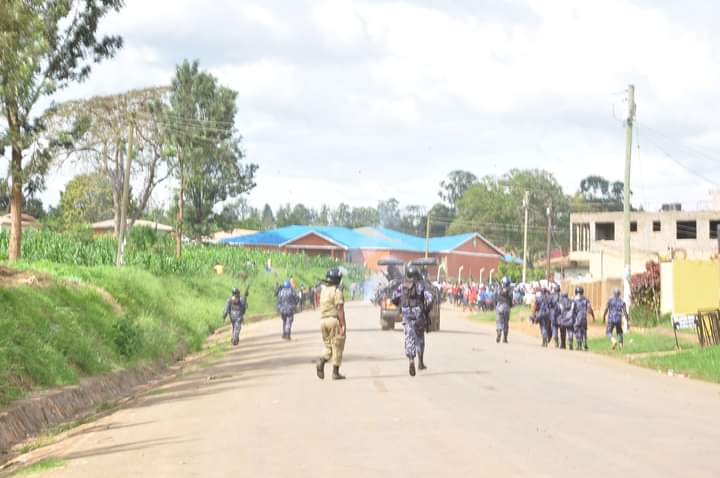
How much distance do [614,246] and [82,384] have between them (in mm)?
57189

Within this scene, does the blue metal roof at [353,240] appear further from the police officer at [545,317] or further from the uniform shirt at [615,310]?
the uniform shirt at [615,310]

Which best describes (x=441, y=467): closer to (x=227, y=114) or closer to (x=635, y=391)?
(x=635, y=391)

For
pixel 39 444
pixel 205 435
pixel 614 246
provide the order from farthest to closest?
pixel 614 246 → pixel 39 444 → pixel 205 435

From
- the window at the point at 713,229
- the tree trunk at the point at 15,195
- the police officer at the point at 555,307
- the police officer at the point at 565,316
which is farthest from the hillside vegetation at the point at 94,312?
the window at the point at 713,229

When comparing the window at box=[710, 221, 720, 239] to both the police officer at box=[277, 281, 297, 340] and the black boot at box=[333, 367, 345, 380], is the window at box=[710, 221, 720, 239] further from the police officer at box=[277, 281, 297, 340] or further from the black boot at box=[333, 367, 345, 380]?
the black boot at box=[333, 367, 345, 380]

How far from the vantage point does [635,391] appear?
16047 millimetres

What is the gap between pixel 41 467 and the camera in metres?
9.48

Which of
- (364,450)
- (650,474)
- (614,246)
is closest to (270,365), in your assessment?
(364,450)

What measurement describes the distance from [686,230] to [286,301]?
50.6 meters

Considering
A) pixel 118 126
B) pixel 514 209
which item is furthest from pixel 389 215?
pixel 118 126

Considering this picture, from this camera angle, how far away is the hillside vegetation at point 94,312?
17.0m

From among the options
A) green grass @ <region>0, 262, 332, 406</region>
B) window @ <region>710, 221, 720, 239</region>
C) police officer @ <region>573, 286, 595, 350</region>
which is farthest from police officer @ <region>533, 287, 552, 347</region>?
window @ <region>710, 221, 720, 239</region>

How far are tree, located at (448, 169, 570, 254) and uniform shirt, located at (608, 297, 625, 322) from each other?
79.1 meters

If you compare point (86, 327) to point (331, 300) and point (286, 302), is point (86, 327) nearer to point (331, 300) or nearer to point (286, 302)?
point (331, 300)
